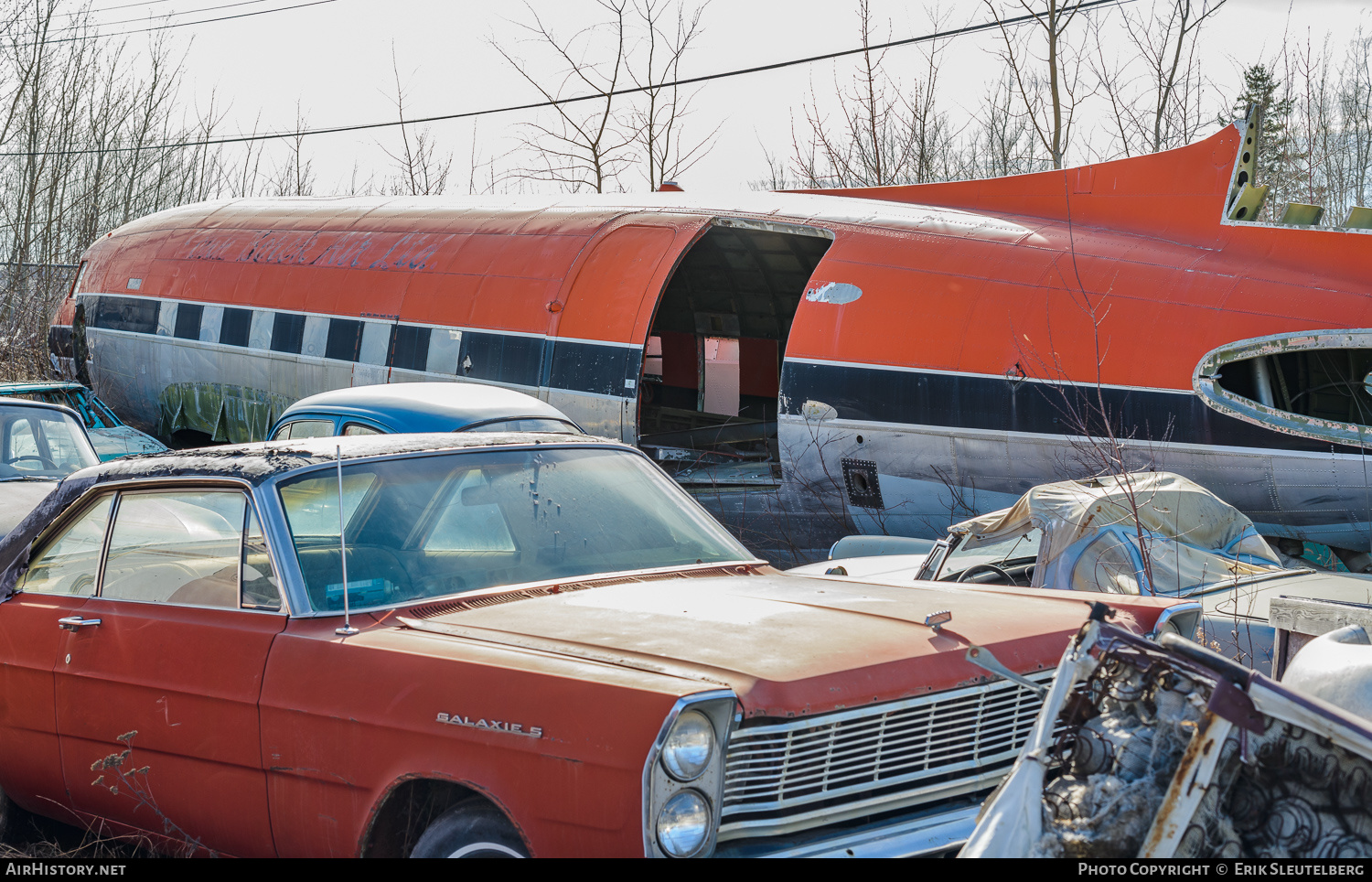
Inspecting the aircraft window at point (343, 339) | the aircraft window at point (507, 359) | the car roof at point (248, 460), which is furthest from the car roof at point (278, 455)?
the aircraft window at point (343, 339)

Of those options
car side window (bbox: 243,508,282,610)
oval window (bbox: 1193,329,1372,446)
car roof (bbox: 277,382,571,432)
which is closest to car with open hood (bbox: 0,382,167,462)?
car roof (bbox: 277,382,571,432)

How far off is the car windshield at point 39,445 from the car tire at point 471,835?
6505 mm

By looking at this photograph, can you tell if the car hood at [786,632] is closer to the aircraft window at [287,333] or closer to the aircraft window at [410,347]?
the aircraft window at [410,347]

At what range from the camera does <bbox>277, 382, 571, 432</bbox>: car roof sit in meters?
8.67

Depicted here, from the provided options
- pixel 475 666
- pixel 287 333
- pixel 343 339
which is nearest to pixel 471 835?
pixel 475 666

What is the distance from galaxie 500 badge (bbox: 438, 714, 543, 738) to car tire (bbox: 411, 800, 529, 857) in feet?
0.79

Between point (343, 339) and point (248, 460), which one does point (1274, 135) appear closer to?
point (343, 339)

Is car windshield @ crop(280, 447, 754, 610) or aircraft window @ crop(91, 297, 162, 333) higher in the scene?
aircraft window @ crop(91, 297, 162, 333)

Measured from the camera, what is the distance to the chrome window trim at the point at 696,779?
276 centimetres

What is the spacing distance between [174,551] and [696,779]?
8.86 ft

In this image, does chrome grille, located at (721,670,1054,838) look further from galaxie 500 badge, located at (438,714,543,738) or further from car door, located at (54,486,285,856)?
car door, located at (54,486,285,856)

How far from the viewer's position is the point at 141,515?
4.54 m

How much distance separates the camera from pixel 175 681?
387 centimetres

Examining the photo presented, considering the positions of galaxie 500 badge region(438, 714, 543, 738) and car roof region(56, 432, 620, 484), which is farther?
car roof region(56, 432, 620, 484)
